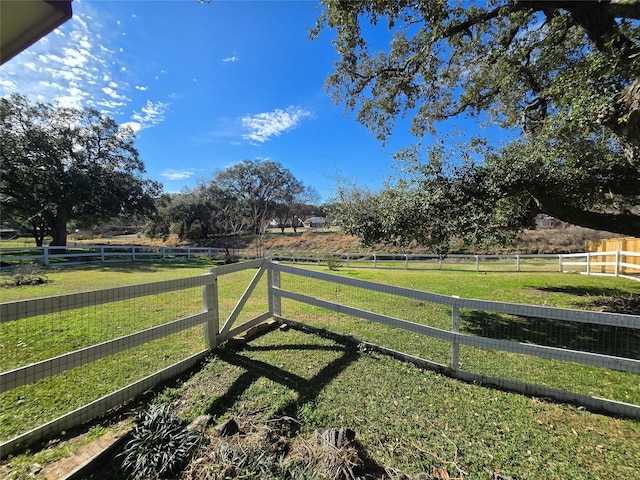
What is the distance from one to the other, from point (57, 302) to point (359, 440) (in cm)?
283

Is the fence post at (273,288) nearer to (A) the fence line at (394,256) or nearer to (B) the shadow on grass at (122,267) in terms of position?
(A) the fence line at (394,256)

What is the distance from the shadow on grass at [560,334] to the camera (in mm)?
4691

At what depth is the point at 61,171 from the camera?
60.5 feet

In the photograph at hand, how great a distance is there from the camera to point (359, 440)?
7.52 ft

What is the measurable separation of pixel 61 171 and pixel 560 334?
26.4 m

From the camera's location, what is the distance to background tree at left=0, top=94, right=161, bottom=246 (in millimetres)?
16859

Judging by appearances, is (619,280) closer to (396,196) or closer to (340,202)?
(396,196)

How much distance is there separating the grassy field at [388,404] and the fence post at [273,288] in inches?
25.3

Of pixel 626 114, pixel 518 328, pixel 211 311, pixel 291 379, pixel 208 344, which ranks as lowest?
pixel 518 328

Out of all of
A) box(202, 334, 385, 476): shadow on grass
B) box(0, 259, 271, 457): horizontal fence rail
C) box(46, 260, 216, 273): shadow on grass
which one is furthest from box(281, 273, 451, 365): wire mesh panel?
box(46, 260, 216, 273): shadow on grass

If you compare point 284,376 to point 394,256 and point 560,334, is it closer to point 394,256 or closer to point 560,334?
point 560,334

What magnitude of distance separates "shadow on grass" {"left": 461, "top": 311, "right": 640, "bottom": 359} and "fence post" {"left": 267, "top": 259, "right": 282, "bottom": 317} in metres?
3.89

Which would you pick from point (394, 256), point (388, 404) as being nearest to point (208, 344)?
point (388, 404)

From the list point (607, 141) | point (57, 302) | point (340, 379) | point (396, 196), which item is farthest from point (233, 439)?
point (607, 141)
